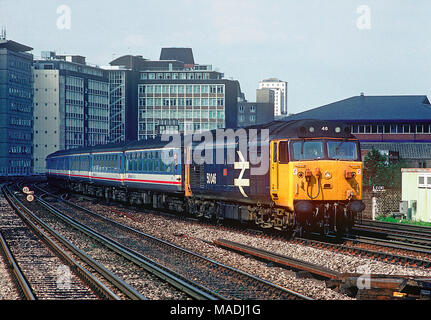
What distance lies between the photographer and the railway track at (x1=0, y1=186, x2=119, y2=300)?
14.8 metres

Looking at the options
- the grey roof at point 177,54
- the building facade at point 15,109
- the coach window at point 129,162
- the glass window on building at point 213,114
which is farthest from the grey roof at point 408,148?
the grey roof at point 177,54

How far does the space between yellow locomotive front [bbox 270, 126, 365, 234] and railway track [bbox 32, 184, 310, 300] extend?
432 cm

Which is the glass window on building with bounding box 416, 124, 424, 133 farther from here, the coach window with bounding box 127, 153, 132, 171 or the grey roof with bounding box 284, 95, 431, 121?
the coach window with bounding box 127, 153, 132, 171

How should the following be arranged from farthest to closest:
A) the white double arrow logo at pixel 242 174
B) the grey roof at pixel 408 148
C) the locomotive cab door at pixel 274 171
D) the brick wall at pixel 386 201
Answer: the grey roof at pixel 408 148 → the brick wall at pixel 386 201 → the white double arrow logo at pixel 242 174 → the locomotive cab door at pixel 274 171

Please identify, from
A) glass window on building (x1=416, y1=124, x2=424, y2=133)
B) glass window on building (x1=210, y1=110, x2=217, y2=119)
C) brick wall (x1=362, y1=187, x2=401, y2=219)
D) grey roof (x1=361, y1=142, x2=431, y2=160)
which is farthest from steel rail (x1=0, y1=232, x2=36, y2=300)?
glass window on building (x1=210, y1=110, x2=217, y2=119)

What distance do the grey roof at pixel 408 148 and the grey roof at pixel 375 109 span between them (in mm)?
6828

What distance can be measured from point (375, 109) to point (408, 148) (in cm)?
1311

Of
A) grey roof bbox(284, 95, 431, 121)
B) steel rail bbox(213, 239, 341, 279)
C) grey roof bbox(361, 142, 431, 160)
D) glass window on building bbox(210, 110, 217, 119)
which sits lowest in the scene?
steel rail bbox(213, 239, 341, 279)

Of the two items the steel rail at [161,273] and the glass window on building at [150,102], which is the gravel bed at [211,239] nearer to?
the steel rail at [161,273]

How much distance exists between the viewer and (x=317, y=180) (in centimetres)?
2195

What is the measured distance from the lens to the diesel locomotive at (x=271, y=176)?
2195 cm

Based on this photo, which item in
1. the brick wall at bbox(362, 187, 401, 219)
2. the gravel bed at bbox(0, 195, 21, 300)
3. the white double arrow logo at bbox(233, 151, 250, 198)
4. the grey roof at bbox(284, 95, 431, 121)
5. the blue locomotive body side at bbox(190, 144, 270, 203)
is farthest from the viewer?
the grey roof at bbox(284, 95, 431, 121)

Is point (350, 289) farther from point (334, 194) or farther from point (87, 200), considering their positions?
point (87, 200)
